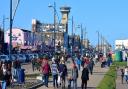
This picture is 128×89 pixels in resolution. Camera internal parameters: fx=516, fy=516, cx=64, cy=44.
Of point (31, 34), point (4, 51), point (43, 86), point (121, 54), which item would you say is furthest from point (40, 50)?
point (43, 86)

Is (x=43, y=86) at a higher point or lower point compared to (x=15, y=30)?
lower

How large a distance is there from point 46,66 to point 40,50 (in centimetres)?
8320

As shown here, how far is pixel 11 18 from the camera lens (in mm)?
27938

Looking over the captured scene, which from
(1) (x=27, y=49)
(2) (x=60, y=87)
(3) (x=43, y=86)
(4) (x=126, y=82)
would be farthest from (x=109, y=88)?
(1) (x=27, y=49)

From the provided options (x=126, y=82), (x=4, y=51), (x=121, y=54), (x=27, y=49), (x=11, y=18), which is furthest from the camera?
Answer: (x=121, y=54)

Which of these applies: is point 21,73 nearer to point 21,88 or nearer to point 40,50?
point 21,88

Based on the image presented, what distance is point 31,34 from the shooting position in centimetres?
11456

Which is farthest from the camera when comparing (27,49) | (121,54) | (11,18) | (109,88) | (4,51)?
(121,54)

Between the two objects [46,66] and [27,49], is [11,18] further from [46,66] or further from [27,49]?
[27,49]

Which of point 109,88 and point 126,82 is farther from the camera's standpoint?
point 126,82

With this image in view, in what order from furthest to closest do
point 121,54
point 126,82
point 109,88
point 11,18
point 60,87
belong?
point 121,54
point 126,82
point 60,87
point 11,18
point 109,88

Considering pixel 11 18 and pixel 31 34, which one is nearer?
pixel 11 18

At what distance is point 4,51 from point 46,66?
47615mm

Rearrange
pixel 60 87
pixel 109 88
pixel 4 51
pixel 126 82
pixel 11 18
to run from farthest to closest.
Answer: pixel 4 51 < pixel 126 82 < pixel 60 87 < pixel 11 18 < pixel 109 88
